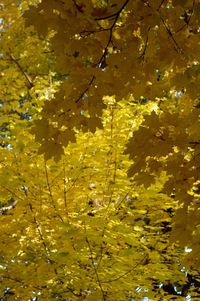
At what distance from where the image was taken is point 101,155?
437 centimetres

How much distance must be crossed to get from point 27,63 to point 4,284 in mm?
4646

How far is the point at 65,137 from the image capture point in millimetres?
2572

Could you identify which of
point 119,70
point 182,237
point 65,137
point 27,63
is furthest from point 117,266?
point 27,63

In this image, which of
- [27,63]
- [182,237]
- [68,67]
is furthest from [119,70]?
[27,63]

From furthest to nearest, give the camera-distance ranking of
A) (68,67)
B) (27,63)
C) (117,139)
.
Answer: (27,63) < (117,139) < (68,67)

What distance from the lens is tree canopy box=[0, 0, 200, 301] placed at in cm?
230

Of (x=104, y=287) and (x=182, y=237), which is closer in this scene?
(x=182, y=237)

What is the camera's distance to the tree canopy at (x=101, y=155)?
230 centimetres

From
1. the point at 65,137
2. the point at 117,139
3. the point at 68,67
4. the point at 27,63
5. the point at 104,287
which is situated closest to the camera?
the point at 68,67

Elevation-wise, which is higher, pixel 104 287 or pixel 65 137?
pixel 65 137

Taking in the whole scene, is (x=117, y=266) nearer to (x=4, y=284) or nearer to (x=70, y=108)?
(x=4, y=284)

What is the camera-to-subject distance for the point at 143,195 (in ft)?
15.0

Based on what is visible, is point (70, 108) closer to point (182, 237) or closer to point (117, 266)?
point (182, 237)

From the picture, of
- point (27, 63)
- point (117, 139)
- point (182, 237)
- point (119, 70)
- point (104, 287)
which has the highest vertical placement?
point (27, 63)
